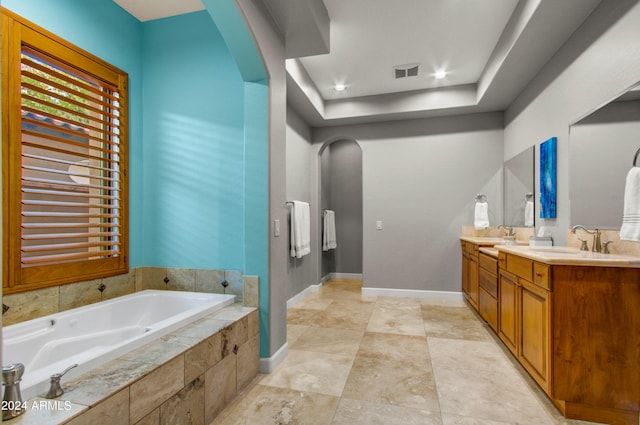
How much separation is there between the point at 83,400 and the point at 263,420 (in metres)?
0.96

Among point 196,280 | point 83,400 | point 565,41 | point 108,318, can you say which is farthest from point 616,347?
point 108,318

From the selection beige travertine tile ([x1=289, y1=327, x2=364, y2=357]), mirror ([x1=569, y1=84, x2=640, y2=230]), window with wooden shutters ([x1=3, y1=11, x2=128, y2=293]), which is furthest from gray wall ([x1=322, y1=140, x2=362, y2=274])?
window with wooden shutters ([x1=3, y1=11, x2=128, y2=293])

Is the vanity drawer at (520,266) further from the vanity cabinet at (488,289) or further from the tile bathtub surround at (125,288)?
the tile bathtub surround at (125,288)

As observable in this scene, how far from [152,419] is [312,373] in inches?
47.3

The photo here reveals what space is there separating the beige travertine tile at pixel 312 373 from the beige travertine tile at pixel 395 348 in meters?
0.24

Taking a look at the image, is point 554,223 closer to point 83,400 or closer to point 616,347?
point 616,347

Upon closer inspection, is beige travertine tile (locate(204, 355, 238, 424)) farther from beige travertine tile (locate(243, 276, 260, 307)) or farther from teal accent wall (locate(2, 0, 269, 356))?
teal accent wall (locate(2, 0, 269, 356))

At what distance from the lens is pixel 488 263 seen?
3.32 m

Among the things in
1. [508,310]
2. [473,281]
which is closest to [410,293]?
[473,281]

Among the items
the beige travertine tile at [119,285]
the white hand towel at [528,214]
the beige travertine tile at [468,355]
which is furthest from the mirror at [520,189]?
the beige travertine tile at [119,285]

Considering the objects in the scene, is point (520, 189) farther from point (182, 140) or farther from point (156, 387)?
point (156, 387)

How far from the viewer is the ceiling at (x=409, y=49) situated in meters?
2.64

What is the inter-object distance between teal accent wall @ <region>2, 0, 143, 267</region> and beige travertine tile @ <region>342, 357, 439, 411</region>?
6.66 ft

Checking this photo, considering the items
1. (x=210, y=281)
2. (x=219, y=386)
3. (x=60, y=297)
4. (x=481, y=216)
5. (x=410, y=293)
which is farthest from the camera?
(x=410, y=293)
